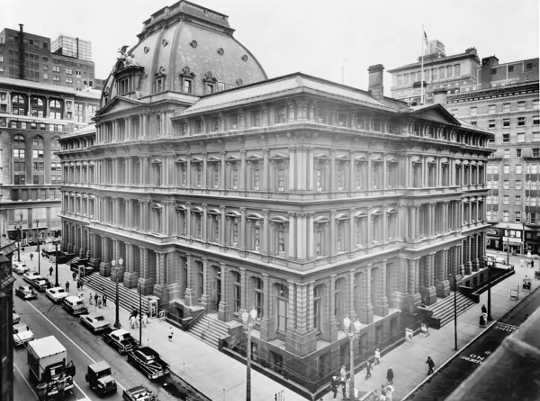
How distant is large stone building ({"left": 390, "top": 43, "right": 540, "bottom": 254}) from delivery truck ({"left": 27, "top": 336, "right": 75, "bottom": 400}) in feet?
196

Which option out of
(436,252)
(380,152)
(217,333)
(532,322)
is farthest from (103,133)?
(532,322)

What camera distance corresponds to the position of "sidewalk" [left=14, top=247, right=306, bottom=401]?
2764 centimetres

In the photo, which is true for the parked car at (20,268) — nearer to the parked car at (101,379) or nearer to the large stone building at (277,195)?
the large stone building at (277,195)

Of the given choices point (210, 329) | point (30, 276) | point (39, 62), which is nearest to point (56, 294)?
point (30, 276)

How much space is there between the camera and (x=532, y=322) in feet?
9.55

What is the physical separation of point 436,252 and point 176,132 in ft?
101

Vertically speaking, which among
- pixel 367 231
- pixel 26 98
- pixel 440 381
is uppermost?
pixel 26 98

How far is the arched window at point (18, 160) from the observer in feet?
249

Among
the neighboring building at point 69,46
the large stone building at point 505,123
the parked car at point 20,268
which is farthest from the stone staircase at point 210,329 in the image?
the neighboring building at point 69,46

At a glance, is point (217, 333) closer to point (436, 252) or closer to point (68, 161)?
point (436, 252)

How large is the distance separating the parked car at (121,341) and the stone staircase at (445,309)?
27527 millimetres

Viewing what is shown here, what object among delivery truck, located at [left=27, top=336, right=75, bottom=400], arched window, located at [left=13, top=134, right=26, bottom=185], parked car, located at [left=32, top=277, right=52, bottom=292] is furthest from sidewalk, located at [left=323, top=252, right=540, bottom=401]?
arched window, located at [left=13, top=134, right=26, bottom=185]

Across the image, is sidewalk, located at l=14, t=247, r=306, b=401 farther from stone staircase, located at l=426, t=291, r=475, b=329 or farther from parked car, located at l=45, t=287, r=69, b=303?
stone staircase, located at l=426, t=291, r=475, b=329

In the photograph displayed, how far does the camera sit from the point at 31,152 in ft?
257
